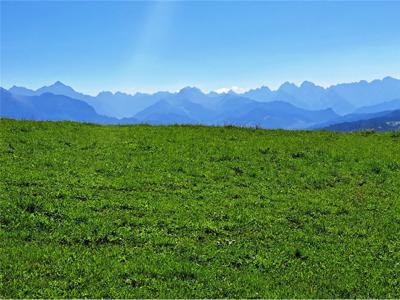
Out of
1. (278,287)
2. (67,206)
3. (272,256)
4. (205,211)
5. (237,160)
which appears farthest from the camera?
(237,160)

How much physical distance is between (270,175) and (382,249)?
9.75 m

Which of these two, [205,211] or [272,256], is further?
[205,211]

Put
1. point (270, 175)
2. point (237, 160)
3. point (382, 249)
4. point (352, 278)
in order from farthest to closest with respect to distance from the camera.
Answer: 1. point (237, 160)
2. point (270, 175)
3. point (382, 249)
4. point (352, 278)

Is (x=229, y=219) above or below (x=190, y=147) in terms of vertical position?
below

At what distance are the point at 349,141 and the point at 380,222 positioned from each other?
56.1ft

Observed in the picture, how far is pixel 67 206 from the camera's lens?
59.0 feet

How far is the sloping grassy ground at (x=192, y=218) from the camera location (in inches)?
518

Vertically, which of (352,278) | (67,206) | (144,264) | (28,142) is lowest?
(352,278)

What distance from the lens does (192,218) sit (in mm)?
18203

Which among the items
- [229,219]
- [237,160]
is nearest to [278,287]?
[229,219]

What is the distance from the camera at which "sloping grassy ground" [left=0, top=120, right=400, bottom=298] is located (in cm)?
1315

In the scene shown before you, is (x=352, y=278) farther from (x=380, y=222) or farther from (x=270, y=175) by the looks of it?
(x=270, y=175)

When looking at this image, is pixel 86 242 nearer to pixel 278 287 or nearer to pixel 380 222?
pixel 278 287

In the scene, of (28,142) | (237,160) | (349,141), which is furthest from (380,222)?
(28,142)
